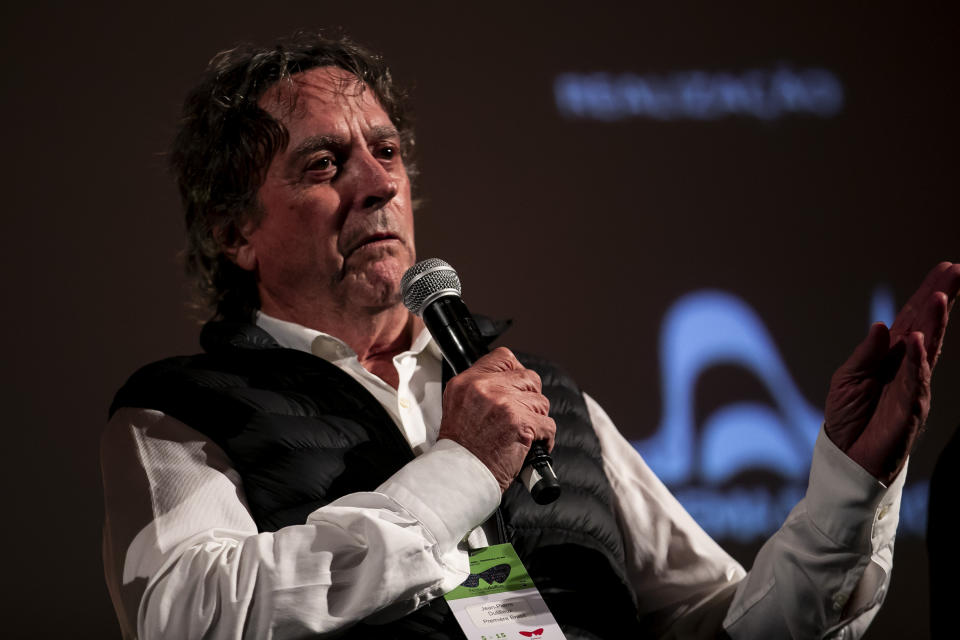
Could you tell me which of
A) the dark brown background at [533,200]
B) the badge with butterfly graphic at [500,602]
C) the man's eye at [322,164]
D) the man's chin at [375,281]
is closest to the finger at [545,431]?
the badge with butterfly graphic at [500,602]

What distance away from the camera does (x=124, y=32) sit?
2.42 metres

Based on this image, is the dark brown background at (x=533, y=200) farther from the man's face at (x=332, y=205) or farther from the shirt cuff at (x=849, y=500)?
the shirt cuff at (x=849, y=500)

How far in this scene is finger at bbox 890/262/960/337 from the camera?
136cm

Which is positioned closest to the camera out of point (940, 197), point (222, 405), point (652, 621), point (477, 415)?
point (477, 415)

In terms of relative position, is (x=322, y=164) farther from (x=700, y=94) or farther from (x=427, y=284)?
(x=700, y=94)

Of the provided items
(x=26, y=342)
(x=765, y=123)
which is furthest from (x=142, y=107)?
(x=765, y=123)

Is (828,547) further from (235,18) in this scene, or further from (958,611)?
(235,18)

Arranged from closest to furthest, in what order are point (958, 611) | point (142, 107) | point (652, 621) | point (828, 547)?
point (958, 611) < point (828, 547) < point (652, 621) < point (142, 107)

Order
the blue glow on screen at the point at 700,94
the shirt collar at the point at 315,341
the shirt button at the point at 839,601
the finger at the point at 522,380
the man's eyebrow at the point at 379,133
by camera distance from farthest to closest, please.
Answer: the blue glow on screen at the point at 700,94 → the man's eyebrow at the point at 379,133 → the shirt collar at the point at 315,341 → the shirt button at the point at 839,601 → the finger at the point at 522,380

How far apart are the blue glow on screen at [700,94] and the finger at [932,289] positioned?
1.41 meters

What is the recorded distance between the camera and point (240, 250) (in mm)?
2074

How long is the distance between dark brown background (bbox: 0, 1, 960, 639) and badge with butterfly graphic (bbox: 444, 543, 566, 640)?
3.54 feet

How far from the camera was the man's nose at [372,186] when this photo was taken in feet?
6.13

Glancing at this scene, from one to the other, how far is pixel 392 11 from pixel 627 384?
1.17 meters
